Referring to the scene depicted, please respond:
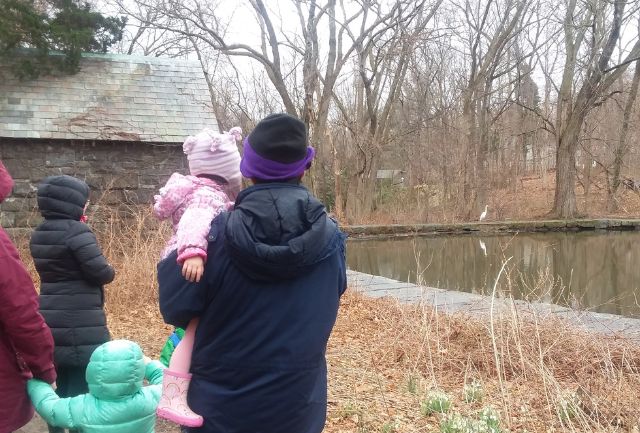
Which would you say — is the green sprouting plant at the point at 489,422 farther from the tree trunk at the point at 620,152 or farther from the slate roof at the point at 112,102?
the tree trunk at the point at 620,152

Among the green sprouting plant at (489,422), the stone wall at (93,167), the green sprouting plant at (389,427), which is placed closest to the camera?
the green sprouting plant at (489,422)

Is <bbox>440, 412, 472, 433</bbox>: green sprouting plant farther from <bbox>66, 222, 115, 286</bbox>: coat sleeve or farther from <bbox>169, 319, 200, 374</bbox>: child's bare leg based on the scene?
<bbox>66, 222, 115, 286</bbox>: coat sleeve

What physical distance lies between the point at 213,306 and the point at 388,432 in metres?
2.11

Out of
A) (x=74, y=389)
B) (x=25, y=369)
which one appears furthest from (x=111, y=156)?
(x=25, y=369)

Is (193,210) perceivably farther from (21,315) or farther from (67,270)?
(67,270)

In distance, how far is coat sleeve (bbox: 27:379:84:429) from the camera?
6.79 ft

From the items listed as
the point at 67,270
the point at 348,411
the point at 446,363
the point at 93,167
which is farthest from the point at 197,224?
the point at 93,167

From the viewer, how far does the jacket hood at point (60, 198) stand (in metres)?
3.29

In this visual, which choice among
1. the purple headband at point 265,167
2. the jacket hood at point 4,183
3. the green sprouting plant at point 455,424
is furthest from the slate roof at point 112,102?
the purple headband at point 265,167

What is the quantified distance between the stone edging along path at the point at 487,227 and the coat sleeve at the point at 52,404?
16.2 m

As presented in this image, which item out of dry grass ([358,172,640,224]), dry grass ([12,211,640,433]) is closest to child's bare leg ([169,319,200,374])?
dry grass ([12,211,640,433])

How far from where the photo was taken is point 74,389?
130 inches

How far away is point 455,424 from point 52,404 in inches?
84.8

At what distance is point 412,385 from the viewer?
14.4ft
